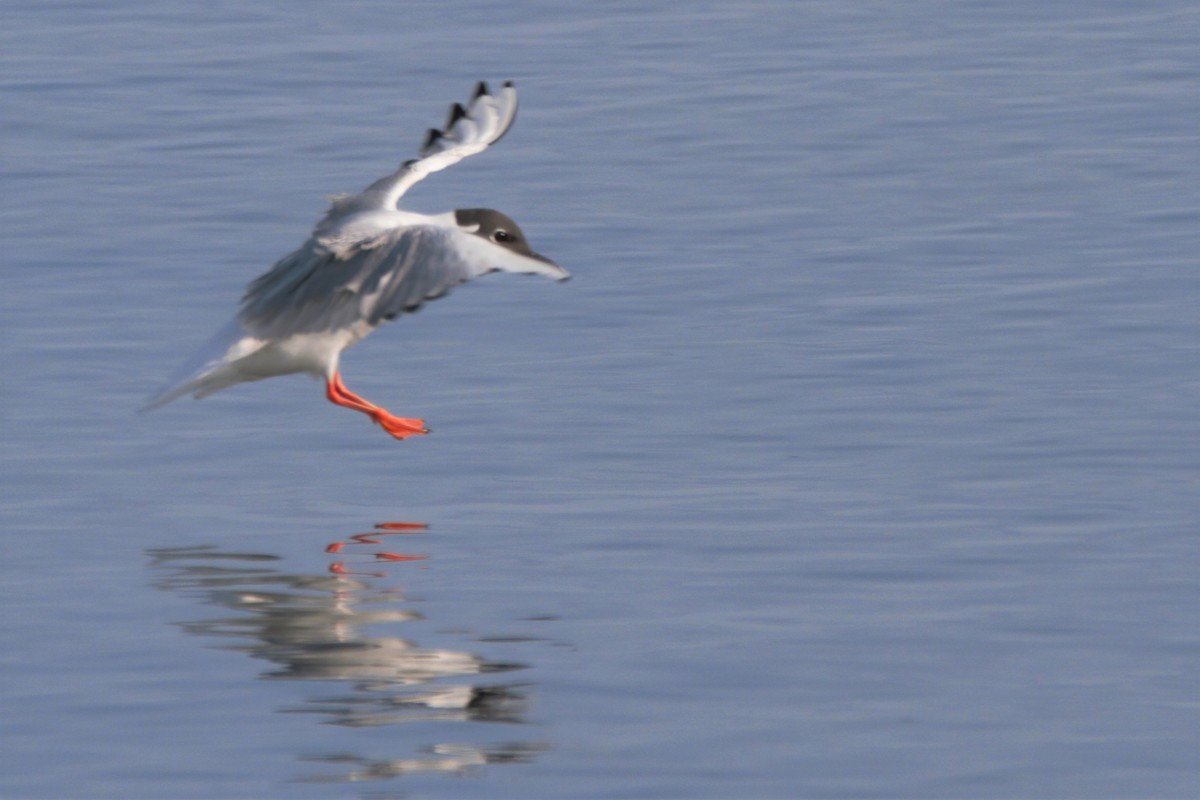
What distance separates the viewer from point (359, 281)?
10836mm

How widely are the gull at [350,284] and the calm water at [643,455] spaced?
0.41 meters

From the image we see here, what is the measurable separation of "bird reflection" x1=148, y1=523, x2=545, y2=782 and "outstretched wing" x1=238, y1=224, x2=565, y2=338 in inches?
42.3

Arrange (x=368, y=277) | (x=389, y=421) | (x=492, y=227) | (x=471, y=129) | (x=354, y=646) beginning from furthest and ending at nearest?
(x=471, y=129) → (x=389, y=421) → (x=492, y=227) → (x=368, y=277) → (x=354, y=646)

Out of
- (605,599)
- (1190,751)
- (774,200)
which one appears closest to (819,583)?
(605,599)

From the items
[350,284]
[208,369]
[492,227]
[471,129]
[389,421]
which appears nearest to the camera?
[350,284]

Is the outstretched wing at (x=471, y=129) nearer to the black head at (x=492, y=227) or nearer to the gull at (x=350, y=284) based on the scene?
the gull at (x=350, y=284)

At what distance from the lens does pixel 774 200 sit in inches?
663

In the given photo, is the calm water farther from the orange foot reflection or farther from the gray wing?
the gray wing

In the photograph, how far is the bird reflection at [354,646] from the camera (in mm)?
7938

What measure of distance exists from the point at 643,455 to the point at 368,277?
164 centimetres

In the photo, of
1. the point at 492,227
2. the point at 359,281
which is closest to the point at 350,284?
the point at 359,281

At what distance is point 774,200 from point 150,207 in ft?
14.6

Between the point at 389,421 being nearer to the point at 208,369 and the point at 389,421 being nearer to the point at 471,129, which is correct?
the point at 208,369

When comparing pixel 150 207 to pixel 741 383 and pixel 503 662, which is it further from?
pixel 503 662
